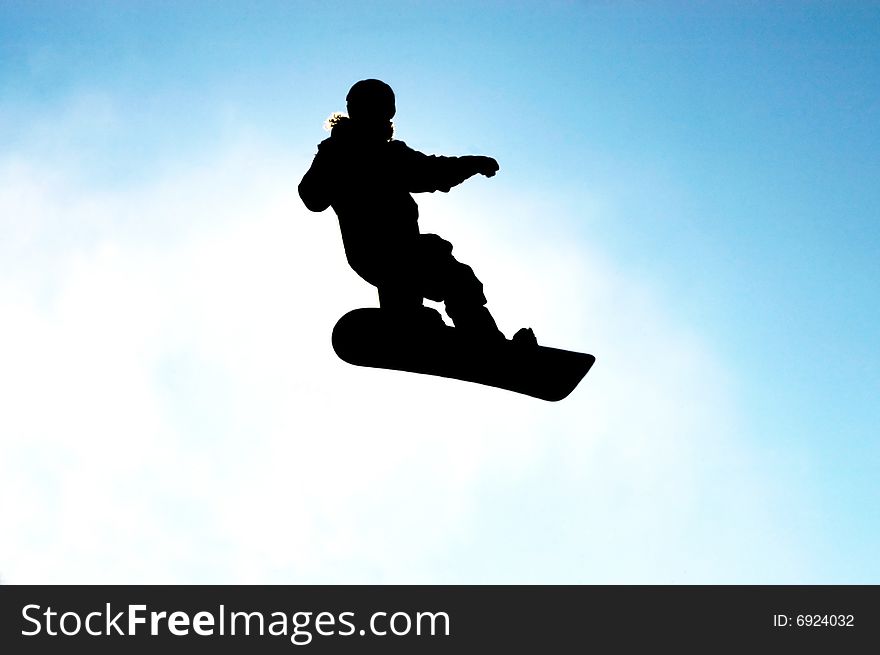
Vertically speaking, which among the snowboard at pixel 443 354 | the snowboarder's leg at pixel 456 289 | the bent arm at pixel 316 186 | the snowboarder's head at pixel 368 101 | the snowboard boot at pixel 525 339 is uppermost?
the snowboarder's head at pixel 368 101

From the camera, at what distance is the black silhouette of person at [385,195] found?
193 inches

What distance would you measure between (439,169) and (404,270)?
710 mm

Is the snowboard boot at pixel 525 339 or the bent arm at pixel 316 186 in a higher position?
the bent arm at pixel 316 186

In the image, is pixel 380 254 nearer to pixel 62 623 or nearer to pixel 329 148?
pixel 329 148

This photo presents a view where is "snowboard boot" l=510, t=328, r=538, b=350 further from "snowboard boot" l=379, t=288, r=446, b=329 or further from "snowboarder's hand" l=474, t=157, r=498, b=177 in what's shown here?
"snowboarder's hand" l=474, t=157, r=498, b=177

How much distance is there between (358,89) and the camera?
4887 millimetres

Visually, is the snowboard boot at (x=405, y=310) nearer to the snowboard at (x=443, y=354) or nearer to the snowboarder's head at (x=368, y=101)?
the snowboard at (x=443, y=354)

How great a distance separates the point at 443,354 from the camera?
5.28 metres

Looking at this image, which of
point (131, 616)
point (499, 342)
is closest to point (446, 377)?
point (499, 342)

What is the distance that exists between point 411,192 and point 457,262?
645mm

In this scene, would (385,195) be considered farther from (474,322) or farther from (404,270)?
(474,322)

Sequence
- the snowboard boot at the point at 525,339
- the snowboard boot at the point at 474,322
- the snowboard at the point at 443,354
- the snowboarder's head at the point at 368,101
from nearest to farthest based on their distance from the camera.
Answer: the snowboarder's head at the point at 368,101 → the snowboard at the point at 443,354 → the snowboard boot at the point at 474,322 → the snowboard boot at the point at 525,339

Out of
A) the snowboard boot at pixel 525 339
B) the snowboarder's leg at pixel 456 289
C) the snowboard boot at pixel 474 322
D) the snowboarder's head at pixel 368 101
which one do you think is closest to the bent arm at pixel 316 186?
the snowboarder's head at pixel 368 101

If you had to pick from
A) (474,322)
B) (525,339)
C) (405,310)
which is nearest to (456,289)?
(474,322)
